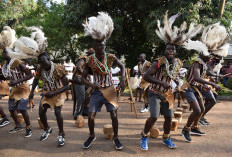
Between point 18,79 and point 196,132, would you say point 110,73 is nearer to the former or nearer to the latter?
point 18,79

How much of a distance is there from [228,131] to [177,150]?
1.87 metres

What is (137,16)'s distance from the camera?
13992 millimetres

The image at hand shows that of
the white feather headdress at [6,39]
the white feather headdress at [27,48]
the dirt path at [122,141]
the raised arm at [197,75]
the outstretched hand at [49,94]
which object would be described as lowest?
the dirt path at [122,141]

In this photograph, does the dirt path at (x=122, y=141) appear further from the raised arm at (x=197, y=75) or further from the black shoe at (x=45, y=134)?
the raised arm at (x=197, y=75)

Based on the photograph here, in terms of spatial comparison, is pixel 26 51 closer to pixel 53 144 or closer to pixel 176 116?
pixel 53 144

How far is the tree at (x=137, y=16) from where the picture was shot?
10656 millimetres

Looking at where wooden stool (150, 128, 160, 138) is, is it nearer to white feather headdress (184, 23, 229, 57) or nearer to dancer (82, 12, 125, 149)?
dancer (82, 12, 125, 149)

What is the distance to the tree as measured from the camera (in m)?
10.7

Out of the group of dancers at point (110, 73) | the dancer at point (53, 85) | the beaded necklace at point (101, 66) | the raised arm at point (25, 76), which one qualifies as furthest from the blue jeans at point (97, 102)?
the raised arm at point (25, 76)

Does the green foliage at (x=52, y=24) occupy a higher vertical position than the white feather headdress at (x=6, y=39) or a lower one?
higher

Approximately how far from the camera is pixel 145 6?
11.6 m

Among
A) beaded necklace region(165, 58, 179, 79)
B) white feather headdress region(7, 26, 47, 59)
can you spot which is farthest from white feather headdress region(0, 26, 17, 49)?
beaded necklace region(165, 58, 179, 79)

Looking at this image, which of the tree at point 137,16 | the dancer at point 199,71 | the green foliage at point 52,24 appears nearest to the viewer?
the dancer at point 199,71

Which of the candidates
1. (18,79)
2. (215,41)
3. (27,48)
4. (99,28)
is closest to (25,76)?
(18,79)
